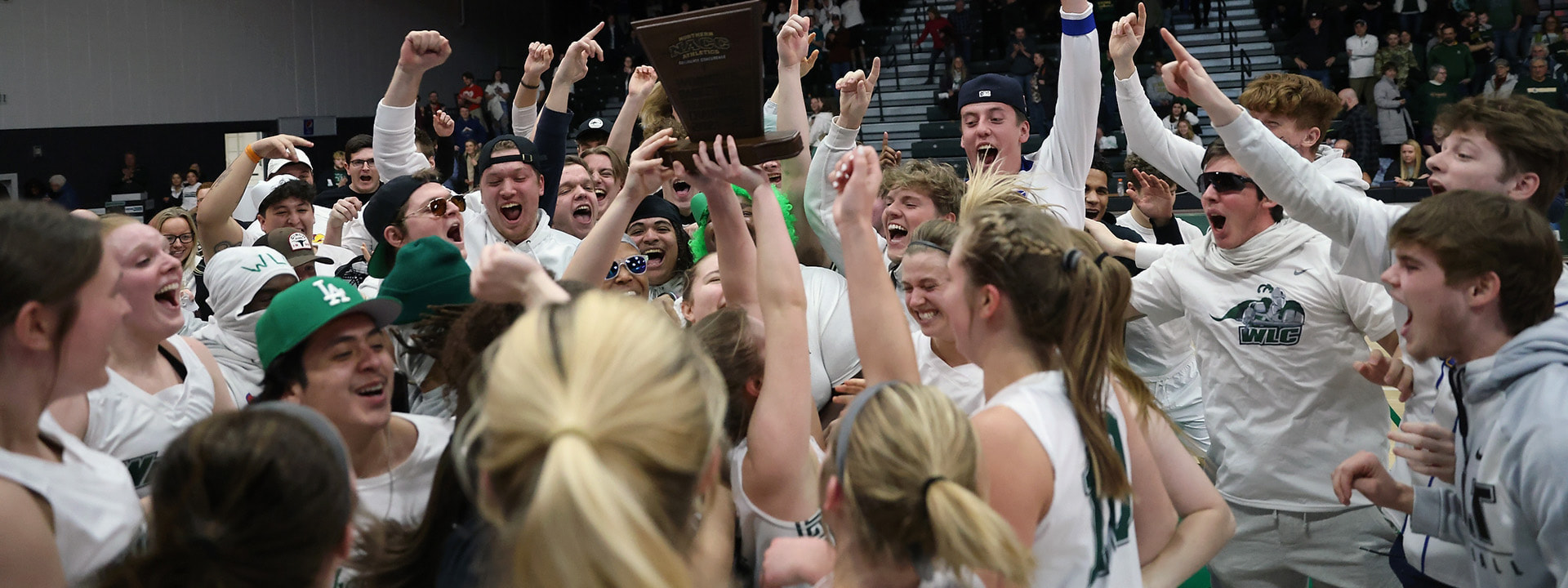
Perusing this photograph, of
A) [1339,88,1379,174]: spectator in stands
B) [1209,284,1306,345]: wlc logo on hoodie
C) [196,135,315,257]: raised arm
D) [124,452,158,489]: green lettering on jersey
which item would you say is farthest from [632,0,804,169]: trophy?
[1339,88,1379,174]: spectator in stands

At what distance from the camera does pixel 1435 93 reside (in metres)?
14.6

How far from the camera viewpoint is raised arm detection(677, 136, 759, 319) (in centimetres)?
283

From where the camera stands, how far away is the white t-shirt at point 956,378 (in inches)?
123

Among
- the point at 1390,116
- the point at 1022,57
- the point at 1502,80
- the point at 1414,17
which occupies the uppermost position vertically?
the point at 1414,17

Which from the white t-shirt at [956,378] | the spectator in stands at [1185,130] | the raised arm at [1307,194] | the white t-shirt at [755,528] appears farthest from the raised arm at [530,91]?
the spectator in stands at [1185,130]

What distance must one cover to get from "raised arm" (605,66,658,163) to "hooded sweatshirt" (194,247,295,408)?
1.69 m

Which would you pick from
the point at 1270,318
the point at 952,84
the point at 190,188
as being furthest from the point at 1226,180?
the point at 190,188

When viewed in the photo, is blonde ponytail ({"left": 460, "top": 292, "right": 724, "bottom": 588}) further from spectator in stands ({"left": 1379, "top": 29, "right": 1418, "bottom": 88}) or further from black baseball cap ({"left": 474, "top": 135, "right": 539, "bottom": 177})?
spectator in stands ({"left": 1379, "top": 29, "right": 1418, "bottom": 88})

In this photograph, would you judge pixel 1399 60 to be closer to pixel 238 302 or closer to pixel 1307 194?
pixel 1307 194

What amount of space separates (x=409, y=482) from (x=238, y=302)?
1.53 metres

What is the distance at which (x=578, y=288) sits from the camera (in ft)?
7.46

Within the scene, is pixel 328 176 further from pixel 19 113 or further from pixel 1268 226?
pixel 1268 226

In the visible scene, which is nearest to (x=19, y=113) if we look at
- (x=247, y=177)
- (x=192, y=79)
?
(x=192, y=79)

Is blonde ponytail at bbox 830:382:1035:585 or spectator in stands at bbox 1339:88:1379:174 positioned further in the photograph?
spectator in stands at bbox 1339:88:1379:174
